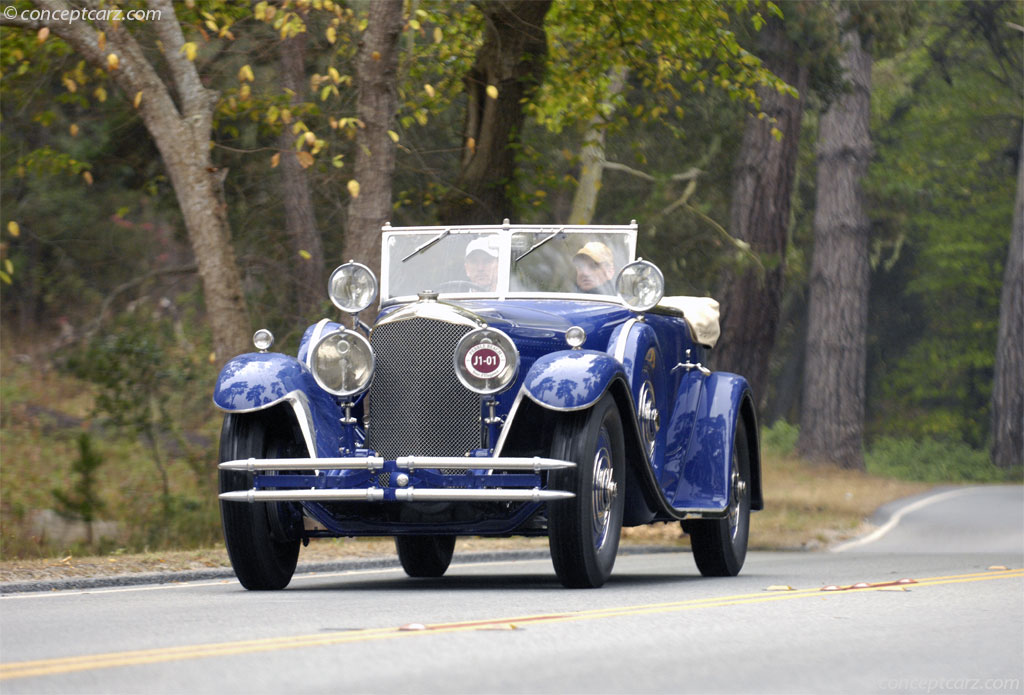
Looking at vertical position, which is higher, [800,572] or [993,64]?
[993,64]

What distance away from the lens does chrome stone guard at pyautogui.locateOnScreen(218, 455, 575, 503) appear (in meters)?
9.20

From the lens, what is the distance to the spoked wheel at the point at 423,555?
12.4m

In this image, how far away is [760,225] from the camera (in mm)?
25672

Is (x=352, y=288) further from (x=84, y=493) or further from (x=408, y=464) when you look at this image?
(x=84, y=493)

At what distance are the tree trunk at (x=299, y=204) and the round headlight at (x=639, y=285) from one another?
8838mm

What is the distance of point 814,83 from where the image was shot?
24750 mm

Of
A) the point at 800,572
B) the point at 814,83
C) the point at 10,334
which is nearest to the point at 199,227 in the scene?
the point at 800,572

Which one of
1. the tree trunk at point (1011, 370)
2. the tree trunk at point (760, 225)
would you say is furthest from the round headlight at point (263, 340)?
the tree trunk at point (1011, 370)

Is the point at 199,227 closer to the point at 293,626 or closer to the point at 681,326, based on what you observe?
the point at 681,326

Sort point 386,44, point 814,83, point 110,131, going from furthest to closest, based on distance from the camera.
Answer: point 814,83
point 110,131
point 386,44

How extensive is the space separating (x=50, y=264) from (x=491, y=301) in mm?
18066

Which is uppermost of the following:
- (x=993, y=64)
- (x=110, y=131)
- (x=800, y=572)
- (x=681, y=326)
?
(x=993, y=64)

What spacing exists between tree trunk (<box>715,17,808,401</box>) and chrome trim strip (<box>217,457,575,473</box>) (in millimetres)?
16431

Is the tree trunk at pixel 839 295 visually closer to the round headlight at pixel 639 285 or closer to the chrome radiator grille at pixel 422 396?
the round headlight at pixel 639 285
